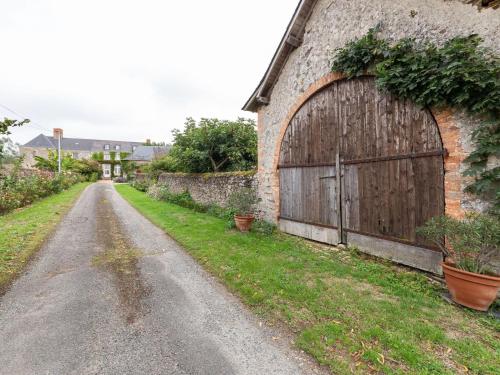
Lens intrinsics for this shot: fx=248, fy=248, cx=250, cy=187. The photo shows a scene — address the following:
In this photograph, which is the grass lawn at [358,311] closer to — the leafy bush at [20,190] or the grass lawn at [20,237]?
the grass lawn at [20,237]

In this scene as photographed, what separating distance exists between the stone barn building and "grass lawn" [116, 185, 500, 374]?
0.97 metres

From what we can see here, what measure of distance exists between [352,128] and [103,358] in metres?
5.99

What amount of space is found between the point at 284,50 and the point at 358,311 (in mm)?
7226

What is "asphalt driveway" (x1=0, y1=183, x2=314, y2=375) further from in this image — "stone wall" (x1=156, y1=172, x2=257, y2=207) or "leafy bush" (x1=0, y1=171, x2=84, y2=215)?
"leafy bush" (x1=0, y1=171, x2=84, y2=215)

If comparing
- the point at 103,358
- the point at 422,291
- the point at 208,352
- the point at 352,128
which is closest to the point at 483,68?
the point at 352,128

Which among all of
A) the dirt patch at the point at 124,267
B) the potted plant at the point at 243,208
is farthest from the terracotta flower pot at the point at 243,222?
the dirt patch at the point at 124,267

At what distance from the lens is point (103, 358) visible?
2.57 meters

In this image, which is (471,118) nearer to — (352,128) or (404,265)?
(352,128)

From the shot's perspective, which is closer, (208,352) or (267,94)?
(208,352)

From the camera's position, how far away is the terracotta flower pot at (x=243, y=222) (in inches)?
313

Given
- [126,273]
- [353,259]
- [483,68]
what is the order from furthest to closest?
[353,259] < [126,273] < [483,68]

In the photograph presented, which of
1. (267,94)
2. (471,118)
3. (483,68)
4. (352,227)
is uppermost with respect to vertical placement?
(267,94)

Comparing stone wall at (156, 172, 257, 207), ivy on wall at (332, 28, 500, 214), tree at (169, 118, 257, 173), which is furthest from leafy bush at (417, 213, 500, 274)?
tree at (169, 118, 257, 173)

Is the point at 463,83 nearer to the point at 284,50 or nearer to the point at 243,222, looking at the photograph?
the point at 284,50
